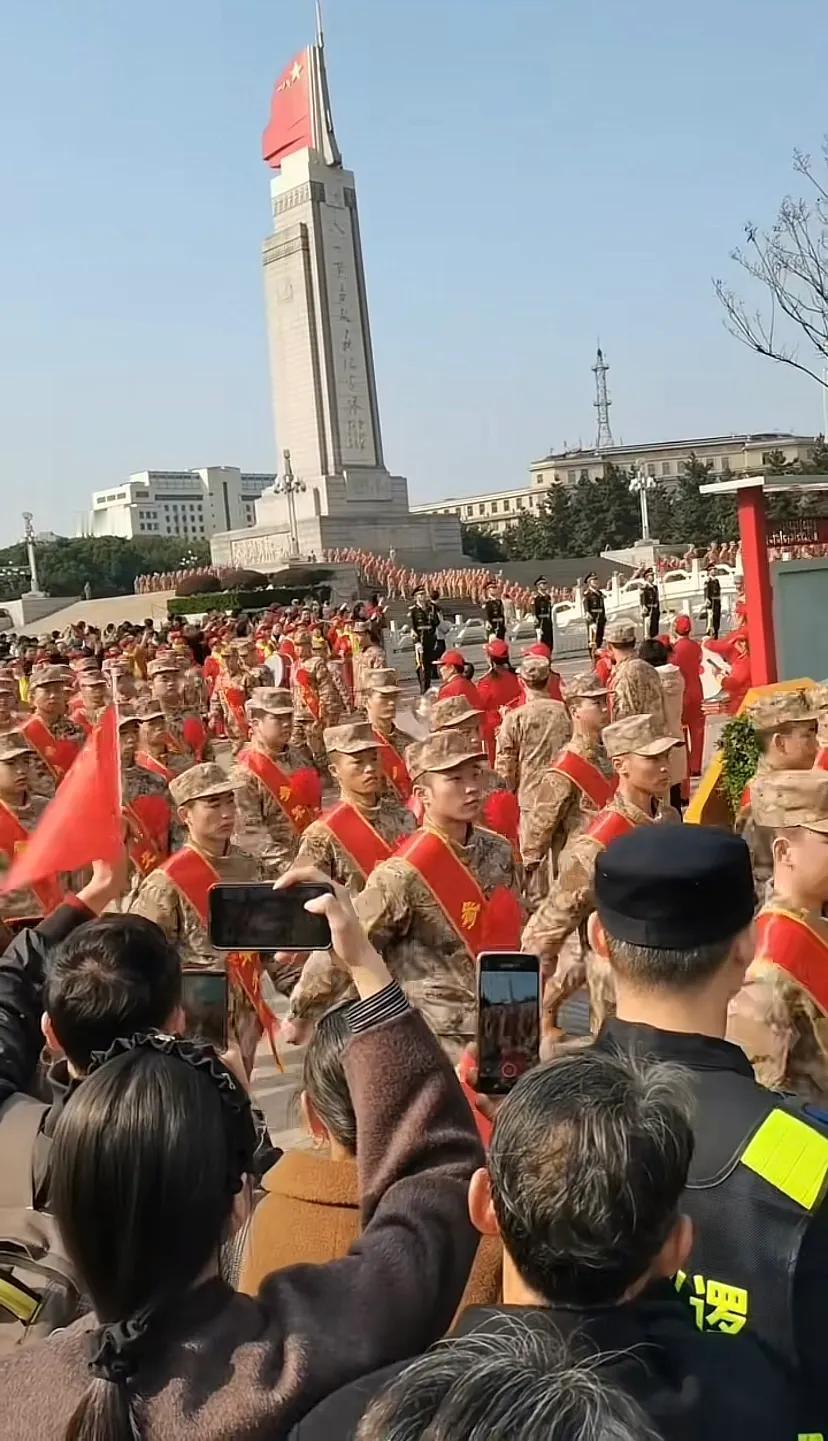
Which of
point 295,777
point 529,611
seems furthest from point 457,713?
point 529,611

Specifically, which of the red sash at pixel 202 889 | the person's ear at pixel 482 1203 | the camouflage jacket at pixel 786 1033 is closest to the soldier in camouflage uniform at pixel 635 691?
the red sash at pixel 202 889

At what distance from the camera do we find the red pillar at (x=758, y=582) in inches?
379

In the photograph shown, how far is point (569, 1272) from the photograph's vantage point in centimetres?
140

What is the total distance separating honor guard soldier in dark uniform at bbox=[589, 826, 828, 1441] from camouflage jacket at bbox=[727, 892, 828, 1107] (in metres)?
0.50

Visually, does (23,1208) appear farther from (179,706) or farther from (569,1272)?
(179,706)

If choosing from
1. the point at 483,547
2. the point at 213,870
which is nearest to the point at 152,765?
the point at 213,870

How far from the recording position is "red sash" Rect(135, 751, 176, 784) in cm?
826

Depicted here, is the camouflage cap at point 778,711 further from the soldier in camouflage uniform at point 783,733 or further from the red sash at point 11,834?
the red sash at point 11,834

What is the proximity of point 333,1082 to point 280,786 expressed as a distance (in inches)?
206

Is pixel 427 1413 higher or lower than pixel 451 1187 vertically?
higher

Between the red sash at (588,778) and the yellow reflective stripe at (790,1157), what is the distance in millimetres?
4580

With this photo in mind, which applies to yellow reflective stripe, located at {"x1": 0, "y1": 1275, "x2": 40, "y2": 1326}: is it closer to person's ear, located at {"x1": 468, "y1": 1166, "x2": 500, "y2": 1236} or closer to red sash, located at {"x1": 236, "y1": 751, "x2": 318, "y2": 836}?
person's ear, located at {"x1": 468, "y1": 1166, "x2": 500, "y2": 1236}

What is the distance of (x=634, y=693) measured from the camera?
8523 mm

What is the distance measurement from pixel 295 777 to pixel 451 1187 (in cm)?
555
